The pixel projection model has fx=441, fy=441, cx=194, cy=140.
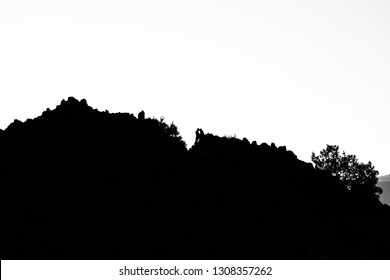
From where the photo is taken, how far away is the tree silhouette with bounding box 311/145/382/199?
238 ft

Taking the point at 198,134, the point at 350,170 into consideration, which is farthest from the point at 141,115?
the point at 350,170

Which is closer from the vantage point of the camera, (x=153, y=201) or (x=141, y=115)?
(x=153, y=201)

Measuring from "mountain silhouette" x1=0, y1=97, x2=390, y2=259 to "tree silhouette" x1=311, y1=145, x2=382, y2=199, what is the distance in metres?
9.18

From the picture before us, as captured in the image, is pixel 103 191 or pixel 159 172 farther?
pixel 159 172

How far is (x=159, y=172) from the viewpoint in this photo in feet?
175

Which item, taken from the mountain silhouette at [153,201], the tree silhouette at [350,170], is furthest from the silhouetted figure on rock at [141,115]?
the tree silhouette at [350,170]

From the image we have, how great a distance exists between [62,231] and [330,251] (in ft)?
93.8

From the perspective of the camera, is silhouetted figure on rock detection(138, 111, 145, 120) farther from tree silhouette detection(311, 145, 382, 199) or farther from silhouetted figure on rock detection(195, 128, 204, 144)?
tree silhouette detection(311, 145, 382, 199)

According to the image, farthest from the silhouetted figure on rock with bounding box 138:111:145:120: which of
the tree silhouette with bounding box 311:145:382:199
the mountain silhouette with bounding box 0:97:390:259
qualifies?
the tree silhouette with bounding box 311:145:382:199

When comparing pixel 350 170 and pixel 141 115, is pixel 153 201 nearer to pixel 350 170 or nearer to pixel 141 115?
pixel 141 115

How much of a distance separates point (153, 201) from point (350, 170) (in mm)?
39765

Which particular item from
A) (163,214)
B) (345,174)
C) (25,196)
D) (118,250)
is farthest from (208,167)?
Answer: (345,174)

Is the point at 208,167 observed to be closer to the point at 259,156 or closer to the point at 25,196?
the point at 259,156

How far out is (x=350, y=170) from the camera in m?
73.8
